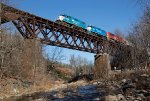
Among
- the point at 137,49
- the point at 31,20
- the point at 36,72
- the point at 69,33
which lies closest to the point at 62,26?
the point at 69,33

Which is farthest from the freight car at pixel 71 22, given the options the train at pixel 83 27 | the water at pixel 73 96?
the water at pixel 73 96

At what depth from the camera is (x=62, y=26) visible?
4284cm

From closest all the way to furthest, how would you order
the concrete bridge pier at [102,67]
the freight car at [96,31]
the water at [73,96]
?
the water at [73,96], the concrete bridge pier at [102,67], the freight car at [96,31]

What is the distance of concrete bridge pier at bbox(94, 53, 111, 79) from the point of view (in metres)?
31.9

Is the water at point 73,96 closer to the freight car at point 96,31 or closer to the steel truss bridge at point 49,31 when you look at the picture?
the steel truss bridge at point 49,31

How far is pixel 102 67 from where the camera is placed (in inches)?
1309

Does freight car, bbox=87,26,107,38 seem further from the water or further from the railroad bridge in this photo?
the water

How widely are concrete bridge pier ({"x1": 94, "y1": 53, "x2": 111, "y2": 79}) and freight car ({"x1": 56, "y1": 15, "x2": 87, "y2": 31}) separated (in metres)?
10.1

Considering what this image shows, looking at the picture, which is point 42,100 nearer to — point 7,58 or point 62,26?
point 7,58

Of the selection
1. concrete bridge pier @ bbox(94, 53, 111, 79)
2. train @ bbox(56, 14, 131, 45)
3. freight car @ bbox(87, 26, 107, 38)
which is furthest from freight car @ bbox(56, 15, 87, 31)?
concrete bridge pier @ bbox(94, 53, 111, 79)

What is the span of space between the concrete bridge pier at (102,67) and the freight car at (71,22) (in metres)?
10.1

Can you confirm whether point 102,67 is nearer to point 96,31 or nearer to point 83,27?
point 83,27

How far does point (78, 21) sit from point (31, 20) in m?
11.6

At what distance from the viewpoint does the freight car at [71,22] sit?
44062 millimetres
